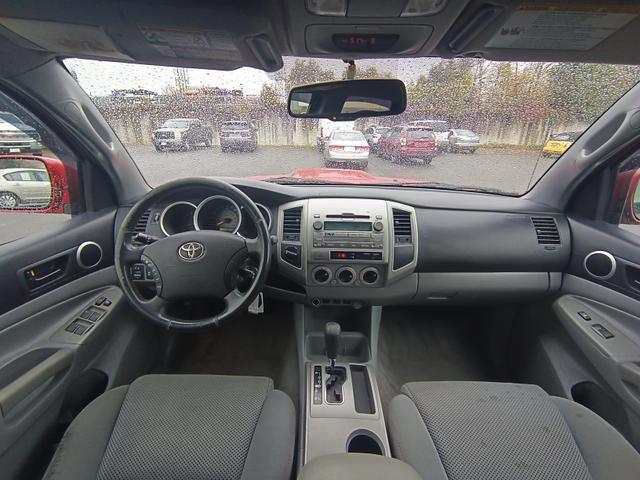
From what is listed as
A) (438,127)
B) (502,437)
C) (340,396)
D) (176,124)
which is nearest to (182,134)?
(176,124)

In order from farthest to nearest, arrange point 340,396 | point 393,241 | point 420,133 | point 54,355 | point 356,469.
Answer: point 420,133, point 393,241, point 340,396, point 54,355, point 356,469

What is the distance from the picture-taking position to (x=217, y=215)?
1929mm

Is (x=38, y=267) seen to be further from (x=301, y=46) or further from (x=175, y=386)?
(x=301, y=46)

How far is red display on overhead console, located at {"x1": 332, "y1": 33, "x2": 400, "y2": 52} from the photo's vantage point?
1376mm

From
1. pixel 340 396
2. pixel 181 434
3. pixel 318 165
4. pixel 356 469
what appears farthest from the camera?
pixel 318 165

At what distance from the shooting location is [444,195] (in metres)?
2.26

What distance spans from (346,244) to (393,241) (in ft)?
0.90

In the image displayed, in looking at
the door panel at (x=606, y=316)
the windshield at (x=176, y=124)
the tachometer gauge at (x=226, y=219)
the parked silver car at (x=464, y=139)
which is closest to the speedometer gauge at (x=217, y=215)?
the tachometer gauge at (x=226, y=219)

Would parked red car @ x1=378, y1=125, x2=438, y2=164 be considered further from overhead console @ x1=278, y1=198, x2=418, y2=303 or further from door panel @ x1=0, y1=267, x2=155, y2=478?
door panel @ x1=0, y1=267, x2=155, y2=478

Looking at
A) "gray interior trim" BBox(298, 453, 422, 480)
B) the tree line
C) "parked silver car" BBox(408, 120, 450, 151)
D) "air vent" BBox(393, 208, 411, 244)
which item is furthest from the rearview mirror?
"gray interior trim" BBox(298, 453, 422, 480)

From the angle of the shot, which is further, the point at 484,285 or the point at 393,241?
the point at 484,285

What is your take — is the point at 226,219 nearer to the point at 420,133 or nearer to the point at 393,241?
the point at 393,241

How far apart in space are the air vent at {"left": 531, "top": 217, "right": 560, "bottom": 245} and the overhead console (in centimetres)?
77

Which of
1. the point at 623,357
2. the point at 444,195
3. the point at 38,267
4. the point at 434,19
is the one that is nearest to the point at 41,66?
the point at 38,267
